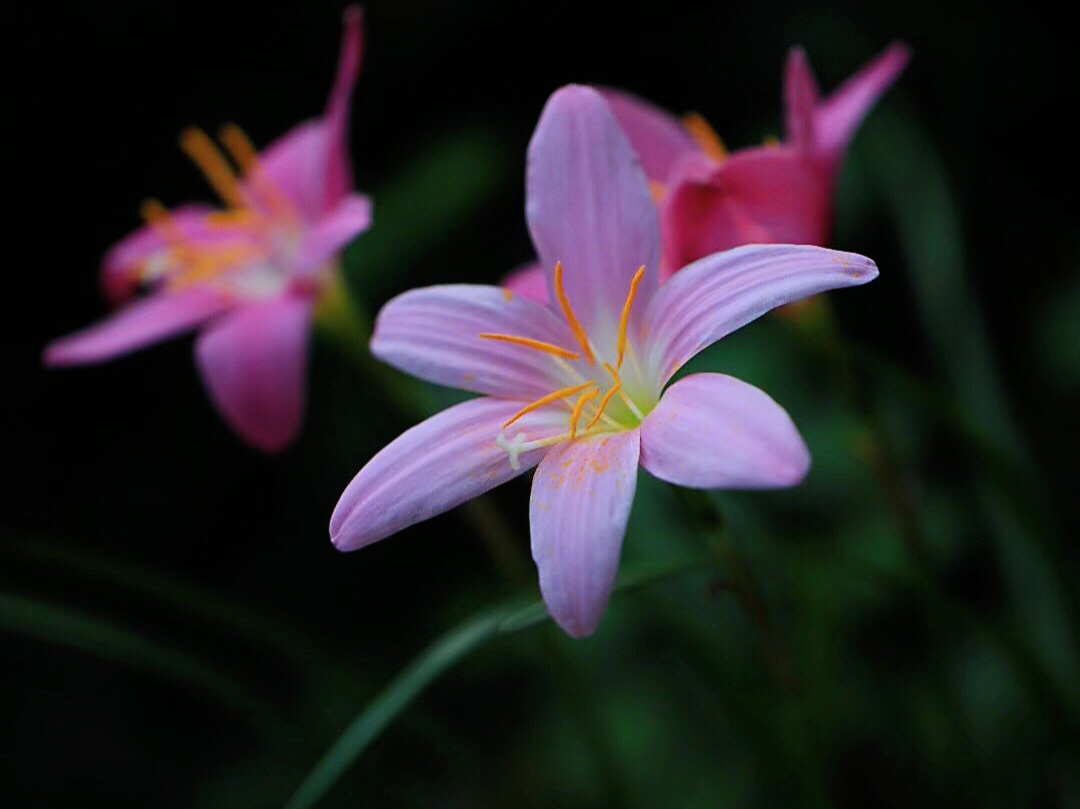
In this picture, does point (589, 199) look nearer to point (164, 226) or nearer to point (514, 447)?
point (514, 447)

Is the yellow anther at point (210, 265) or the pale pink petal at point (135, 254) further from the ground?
the pale pink petal at point (135, 254)

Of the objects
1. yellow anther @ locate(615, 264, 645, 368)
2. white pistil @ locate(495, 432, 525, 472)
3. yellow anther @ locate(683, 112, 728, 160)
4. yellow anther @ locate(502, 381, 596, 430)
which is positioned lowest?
white pistil @ locate(495, 432, 525, 472)

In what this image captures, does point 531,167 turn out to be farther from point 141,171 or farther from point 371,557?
point 141,171

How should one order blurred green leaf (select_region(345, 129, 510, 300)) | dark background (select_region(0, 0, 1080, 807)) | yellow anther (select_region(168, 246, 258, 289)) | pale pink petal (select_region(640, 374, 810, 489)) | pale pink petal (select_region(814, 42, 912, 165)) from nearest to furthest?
pale pink petal (select_region(640, 374, 810, 489)), pale pink petal (select_region(814, 42, 912, 165)), yellow anther (select_region(168, 246, 258, 289)), dark background (select_region(0, 0, 1080, 807)), blurred green leaf (select_region(345, 129, 510, 300))

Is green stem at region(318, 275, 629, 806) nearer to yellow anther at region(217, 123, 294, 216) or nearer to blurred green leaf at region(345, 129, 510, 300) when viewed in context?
yellow anther at region(217, 123, 294, 216)

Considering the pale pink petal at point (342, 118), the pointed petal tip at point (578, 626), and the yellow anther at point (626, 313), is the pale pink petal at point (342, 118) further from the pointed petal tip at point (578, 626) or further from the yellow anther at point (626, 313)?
the pointed petal tip at point (578, 626)

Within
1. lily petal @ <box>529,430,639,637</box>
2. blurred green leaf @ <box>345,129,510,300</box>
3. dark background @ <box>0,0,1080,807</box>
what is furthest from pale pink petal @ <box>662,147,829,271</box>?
blurred green leaf @ <box>345,129,510,300</box>

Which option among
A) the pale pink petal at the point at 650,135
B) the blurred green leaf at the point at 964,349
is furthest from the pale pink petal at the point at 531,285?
the blurred green leaf at the point at 964,349
